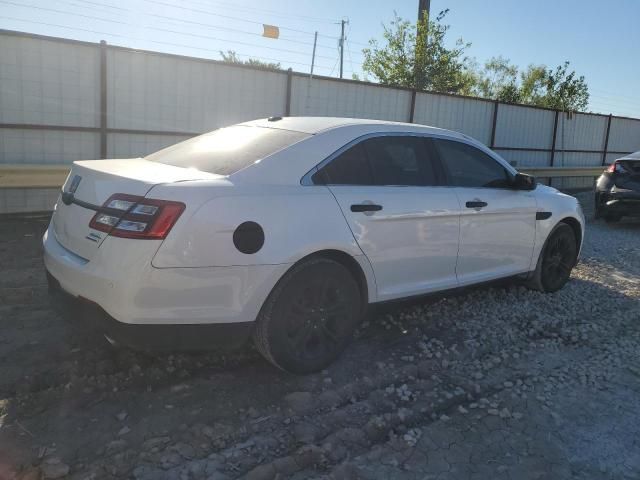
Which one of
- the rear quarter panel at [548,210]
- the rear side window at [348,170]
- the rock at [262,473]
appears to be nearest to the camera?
the rock at [262,473]

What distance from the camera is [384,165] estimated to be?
13.2ft

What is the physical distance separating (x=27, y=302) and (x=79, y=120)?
4444 mm

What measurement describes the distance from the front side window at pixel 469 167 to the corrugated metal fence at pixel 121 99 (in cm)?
565

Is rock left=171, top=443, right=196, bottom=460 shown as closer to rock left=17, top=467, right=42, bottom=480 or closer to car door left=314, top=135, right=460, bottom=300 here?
rock left=17, top=467, right=42, bottom=480

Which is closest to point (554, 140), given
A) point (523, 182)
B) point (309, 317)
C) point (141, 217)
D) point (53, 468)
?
point (523, 182)

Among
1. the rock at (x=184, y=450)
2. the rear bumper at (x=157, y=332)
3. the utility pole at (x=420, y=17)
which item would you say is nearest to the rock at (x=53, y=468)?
the rock at (x=184, y=450)

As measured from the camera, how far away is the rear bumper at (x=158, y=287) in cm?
290

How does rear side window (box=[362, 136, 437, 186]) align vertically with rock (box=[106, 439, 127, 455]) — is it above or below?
above

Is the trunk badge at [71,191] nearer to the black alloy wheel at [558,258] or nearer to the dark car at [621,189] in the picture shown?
the black alloy wheel at [558,258]

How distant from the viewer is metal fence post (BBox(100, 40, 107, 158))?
823 centimetres

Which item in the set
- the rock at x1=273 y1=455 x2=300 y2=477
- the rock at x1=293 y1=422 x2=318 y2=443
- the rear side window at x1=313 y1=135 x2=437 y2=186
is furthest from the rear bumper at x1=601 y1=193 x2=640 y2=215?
the rock at x1=273 y1=455 x2=300 y2=477

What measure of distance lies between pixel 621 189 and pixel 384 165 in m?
7.27

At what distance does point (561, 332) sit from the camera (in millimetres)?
4637

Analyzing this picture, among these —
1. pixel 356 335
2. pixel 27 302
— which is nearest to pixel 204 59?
pixel 27 302
